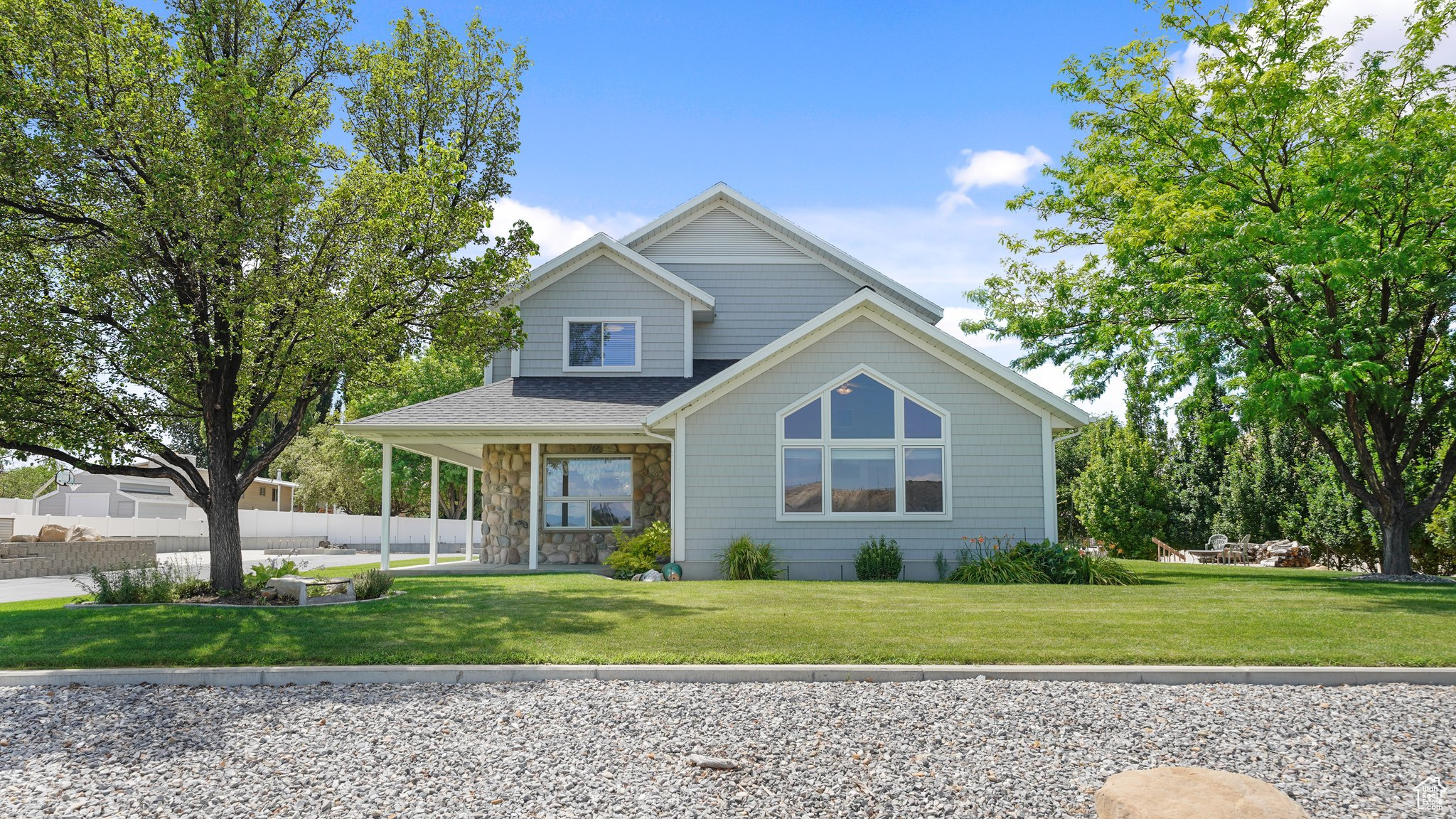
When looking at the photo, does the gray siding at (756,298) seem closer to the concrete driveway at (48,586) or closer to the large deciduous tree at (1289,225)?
A: the large deciduous tree at (1289,225)

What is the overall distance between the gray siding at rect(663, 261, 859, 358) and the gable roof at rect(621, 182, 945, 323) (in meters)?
0.33

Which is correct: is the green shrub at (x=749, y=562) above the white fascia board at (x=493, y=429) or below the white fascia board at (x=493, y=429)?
below

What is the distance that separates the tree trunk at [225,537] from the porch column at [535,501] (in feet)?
16.7

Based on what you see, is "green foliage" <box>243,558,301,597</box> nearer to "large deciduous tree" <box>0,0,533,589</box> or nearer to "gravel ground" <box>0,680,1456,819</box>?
"large deciduous tree" <box>0,0,533,589</box>

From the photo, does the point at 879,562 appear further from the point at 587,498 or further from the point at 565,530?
the point at 565,530

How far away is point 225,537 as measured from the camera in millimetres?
11914

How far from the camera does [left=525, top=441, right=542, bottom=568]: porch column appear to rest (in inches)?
642

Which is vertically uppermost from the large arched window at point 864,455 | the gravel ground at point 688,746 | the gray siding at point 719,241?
the gray siding at point 719,241

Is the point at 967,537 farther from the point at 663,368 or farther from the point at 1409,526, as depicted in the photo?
the point at 1409,526

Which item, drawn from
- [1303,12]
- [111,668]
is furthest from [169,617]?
[1303,12]

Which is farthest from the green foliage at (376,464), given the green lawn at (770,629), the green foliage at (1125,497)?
the green lawn at (770,629)

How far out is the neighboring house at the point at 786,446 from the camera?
14562 millimetres

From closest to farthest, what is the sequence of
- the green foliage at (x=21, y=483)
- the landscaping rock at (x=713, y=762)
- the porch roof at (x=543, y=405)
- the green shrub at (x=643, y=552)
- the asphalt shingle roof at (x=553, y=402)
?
the landscaping rock at (x=713, y=762) → the green shrub at (x=643, y=552) → the porch roof at (x=543, y=405) → the asphalt shingle roof at (x=553, y=402) → the green foliage at (x=21, y=483)

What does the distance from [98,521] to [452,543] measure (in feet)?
41.5
